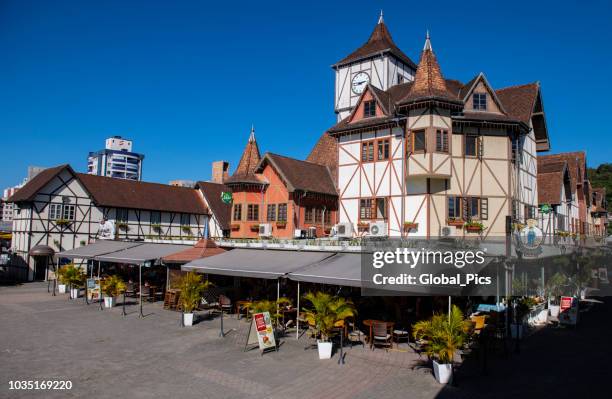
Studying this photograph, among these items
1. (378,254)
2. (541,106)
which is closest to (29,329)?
(378,254)

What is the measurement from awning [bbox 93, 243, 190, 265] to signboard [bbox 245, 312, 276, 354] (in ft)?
32.2

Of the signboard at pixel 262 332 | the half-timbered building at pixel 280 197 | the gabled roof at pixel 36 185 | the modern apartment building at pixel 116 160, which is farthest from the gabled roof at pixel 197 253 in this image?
the modern apartment building at pixel 116 160

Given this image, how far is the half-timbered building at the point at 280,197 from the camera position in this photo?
85.3 feet

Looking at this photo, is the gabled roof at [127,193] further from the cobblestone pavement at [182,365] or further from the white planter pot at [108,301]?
the cobblestone pavement at [182,365]

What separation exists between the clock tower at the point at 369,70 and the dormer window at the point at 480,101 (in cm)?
1088

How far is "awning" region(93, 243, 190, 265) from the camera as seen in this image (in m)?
21.7

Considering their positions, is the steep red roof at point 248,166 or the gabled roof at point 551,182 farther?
the gabled roof at point 551,182

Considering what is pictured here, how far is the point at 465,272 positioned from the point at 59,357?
12182 millimetres

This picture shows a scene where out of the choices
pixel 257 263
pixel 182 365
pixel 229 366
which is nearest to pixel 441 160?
pixel 257 263

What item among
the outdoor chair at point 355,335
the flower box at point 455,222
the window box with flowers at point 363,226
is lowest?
the outdoor chair at point 355,335

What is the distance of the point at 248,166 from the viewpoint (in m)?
29.3

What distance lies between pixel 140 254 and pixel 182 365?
1279 centimetres

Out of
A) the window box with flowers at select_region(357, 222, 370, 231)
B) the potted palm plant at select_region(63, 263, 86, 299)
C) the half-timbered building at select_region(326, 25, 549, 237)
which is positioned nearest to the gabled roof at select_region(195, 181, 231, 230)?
the potted palm plant at select_region(63, 263, 86, 299)

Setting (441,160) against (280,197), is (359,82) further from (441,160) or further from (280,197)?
(441,160)
